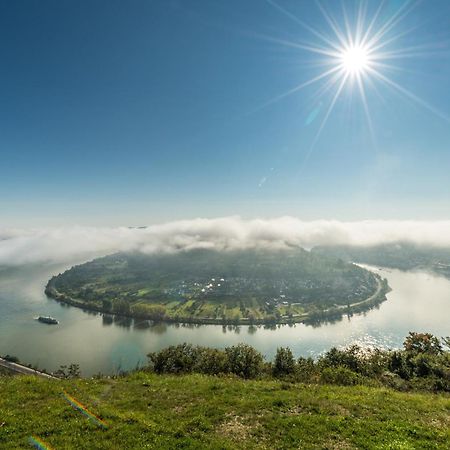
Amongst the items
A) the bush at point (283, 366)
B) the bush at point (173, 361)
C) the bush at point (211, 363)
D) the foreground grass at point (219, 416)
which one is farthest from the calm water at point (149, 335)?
the foreground grass at point (219, 416)

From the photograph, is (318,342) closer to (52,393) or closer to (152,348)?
(152,348)

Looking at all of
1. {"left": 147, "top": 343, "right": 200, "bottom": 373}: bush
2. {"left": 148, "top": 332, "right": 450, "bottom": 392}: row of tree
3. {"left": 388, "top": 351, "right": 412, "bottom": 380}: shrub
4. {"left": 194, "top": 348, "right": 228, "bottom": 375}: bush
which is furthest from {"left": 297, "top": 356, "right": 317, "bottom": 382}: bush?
{"left": 147, "top": 343, "right": 200, "bottom": 373}: bush

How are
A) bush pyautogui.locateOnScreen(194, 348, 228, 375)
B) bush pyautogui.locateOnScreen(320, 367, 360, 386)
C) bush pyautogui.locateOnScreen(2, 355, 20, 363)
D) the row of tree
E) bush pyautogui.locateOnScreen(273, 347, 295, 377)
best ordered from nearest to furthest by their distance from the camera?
1. bush pyautogui.locateOnScreen(320, 367, 360, 386)
2. the row of tree
3. bush pyautogui.locateOnScreen(273, 347, 295, 377)
4. bush pyautogui.locateOnScreen(194, 348, 228, 375)
5. bush pyautogui.locateOnScreen(2, 355, 20, 363)

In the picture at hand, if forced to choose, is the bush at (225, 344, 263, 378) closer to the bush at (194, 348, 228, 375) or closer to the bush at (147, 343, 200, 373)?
the bush at (194, 348, 228, 375)

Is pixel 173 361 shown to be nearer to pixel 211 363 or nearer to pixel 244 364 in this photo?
pixel 211 363

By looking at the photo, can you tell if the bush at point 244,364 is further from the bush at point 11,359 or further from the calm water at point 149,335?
the bush at point 11,359

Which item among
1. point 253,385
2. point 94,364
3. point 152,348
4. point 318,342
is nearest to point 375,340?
point 318,342
